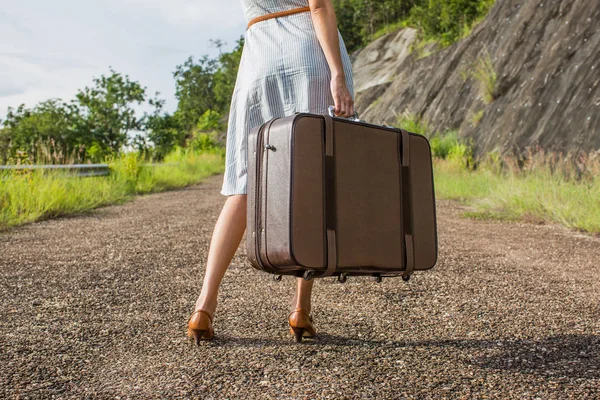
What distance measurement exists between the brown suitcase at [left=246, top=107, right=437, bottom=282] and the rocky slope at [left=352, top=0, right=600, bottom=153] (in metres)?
7.28

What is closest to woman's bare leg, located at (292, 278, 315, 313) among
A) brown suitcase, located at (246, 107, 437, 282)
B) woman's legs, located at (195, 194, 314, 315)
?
woman's legs, located at (195, 194, 314, 315)

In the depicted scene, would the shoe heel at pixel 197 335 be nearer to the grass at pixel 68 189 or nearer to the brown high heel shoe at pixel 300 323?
the brown high heel shoe at pixel 300 323

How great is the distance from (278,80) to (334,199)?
1.91ft

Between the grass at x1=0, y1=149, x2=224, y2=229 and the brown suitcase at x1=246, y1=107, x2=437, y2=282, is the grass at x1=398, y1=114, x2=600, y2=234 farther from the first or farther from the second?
the grass at x1=0, y1=149, x2=224, y2=229

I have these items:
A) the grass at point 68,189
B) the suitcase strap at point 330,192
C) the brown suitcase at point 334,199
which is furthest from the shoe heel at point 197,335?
the grass at point 68,189

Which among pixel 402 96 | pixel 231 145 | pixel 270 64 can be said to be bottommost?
pixel 231 145

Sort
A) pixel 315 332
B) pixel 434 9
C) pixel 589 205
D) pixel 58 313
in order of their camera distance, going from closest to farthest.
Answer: pixel 315 332 → pixel 58 313 → pixel 589 205 → pixel 434 9

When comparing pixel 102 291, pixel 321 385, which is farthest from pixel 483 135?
pixel 321 385

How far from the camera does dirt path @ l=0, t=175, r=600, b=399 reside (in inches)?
85.2

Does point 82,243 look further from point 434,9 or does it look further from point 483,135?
point 434,9

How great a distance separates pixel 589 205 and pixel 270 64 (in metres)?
5.05

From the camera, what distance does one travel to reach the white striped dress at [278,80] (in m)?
2.54

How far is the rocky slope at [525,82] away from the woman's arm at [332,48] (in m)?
7.29

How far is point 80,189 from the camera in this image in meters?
9.35
